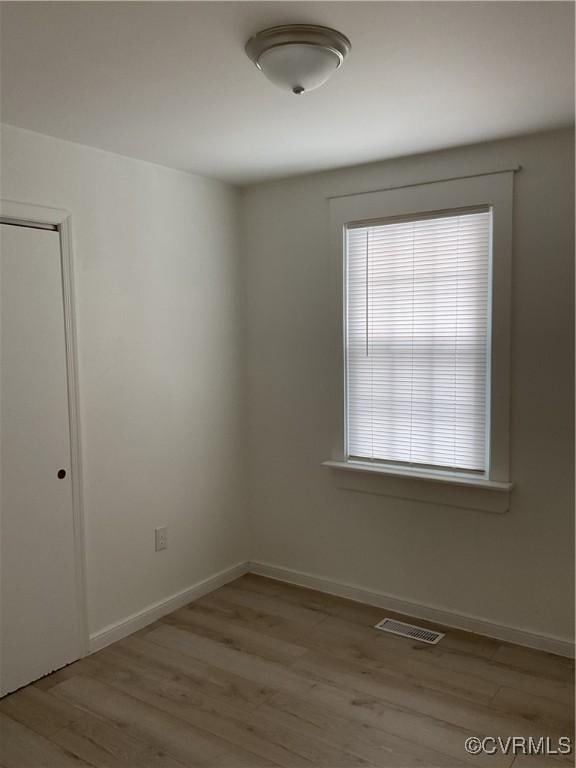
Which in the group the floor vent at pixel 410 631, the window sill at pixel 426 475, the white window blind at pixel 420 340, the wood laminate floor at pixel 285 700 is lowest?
the wood laminate floor at pixel 285 700

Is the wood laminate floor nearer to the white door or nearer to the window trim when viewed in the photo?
the white door

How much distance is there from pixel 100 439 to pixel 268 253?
1.52 meters

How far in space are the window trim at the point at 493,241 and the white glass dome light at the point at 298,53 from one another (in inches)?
50.0

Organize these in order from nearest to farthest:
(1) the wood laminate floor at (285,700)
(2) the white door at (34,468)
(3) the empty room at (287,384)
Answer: (3) the empty room at (287,384) → (1) the wood laminate floor at (285,700) → (2) the white door at (34,468)

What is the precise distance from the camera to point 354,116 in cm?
268

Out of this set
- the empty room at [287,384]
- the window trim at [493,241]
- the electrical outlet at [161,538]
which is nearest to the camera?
the empty room at [287,384]

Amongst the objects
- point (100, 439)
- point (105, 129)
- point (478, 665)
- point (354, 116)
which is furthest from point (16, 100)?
point (478, 665)

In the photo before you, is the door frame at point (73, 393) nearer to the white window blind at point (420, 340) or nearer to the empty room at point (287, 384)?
the empty room at point (287, 384)

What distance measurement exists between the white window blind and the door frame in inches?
58.7

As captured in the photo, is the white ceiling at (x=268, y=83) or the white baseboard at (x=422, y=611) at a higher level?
the white ceiling at (x=268, y=83)

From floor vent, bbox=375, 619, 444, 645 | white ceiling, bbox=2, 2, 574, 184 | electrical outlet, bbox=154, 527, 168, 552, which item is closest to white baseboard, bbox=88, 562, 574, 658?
floor vent, bbox=375, 619, 444, 645

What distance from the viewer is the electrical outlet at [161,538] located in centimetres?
353

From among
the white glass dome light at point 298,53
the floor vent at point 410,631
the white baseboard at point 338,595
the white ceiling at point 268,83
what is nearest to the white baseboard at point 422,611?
the white baseboard at point 338,595

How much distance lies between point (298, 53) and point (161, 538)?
8.40 ft
